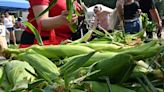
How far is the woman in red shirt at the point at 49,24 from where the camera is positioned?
191 cm

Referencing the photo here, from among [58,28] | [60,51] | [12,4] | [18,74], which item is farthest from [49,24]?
[12,4]

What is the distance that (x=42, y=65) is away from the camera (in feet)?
3.54

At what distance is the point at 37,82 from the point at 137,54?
25cm

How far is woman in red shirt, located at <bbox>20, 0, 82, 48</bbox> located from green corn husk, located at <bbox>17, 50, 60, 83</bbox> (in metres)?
0.61

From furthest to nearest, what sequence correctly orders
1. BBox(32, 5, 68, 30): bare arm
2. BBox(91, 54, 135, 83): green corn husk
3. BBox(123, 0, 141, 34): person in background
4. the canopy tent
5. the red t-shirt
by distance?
the canopy tent, BBox(123, 0, 141, 34): person in background, the red t-shirt, BBox(32, 5, 68, 30): bare arm, BBox(91, 54, 135, 83): green corn husk

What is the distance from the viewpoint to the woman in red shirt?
1905 mm

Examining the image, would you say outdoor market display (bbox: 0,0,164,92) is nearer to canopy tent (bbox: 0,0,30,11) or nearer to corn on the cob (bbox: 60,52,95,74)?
corn on the cob (bbox: 60,52,95,74)

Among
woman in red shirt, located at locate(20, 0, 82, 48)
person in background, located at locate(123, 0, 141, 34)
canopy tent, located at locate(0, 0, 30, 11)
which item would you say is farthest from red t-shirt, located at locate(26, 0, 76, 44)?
canopy tent, located at locate(0, 0, 30, 11)

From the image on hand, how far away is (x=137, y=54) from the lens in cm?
94

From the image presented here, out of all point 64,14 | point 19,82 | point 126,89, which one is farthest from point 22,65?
point 64,14

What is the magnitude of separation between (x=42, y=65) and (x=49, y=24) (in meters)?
0.88

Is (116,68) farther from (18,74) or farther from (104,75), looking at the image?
(18,74)

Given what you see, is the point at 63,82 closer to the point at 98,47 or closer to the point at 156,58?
the point at 156,58

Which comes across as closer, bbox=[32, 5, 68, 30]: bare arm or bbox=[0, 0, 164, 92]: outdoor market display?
bbox=[0, 0, 164, 92]: outdoor market display
